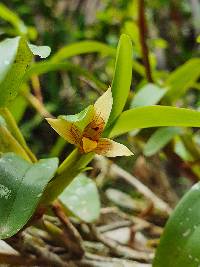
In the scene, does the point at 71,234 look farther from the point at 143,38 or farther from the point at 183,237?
the point at 143,38

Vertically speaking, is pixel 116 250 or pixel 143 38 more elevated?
pixel 143 38

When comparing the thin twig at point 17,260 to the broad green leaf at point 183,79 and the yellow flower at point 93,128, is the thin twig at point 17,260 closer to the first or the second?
the yellow flower at point 93,128

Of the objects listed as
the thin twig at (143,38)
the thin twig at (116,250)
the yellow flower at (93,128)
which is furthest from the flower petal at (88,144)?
the thin twig at (143,38)

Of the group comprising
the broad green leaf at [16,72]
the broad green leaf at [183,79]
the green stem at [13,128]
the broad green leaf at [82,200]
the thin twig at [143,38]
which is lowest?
the broad green leaf at [183,79]

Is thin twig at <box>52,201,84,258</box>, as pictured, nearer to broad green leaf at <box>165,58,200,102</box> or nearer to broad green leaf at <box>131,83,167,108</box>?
broad green leaf at <box>131,83,167,108</box>

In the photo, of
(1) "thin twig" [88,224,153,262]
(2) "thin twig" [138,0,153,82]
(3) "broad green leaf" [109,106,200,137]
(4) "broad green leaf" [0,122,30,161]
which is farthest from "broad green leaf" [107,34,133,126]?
(2) "thin twig" [138,0,153,82]

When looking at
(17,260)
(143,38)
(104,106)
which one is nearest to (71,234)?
(17,260)
